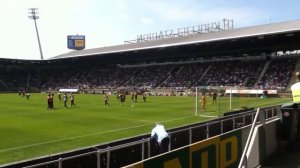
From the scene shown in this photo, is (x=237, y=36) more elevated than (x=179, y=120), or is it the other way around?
(x=237, y=36)

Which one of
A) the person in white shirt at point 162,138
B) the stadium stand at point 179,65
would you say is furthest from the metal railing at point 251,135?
the stadium stand at point 179,65

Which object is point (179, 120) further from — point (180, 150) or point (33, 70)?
point (33, 70)

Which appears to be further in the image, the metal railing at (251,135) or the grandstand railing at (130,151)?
the metal railing at (251,135)

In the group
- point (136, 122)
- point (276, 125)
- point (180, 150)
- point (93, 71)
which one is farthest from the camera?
point (93, 71)

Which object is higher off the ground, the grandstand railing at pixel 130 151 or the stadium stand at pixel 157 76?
the stadium stand at pixel 157 76

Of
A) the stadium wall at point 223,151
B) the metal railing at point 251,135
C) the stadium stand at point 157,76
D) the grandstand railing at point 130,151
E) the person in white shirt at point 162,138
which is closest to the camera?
the stadium wall at point 223,151

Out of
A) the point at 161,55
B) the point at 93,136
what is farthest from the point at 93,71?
the point at 93,136

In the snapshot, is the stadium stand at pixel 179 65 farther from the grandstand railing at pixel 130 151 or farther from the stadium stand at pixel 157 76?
the grandstand railing at pixel 130 151

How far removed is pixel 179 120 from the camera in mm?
29719

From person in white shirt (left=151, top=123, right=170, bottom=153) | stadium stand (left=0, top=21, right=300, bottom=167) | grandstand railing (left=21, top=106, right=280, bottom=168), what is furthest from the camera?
stadium stand (left=0, top=21, right=300, bottom=167)

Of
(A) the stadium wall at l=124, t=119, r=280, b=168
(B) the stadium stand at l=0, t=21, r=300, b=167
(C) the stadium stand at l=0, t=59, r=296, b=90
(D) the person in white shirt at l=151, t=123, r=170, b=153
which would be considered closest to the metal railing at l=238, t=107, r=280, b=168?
(A) the stadium wall at l=124, t=119, r=280, b=168

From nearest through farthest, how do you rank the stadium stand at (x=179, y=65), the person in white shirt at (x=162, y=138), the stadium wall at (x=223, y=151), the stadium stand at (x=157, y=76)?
the stadium wall at (x=223, y=151) → the person in white shirt at (x=162, y=138) → the stadium stand at (x=179, y=65) → the stadium stand at (x=157, y=76)

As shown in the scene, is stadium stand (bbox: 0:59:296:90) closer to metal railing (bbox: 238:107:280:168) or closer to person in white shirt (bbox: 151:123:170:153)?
metal railing (bbox: 238:107:280:168)

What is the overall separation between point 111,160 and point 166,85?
75.8m
